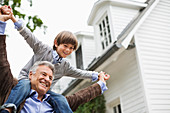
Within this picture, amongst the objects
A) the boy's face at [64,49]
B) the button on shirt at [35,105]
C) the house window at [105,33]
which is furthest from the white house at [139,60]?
the button on shirt at [35,105]

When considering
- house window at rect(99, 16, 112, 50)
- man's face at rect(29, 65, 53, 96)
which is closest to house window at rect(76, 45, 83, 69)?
house window at rect(99, 16, 112, 50)

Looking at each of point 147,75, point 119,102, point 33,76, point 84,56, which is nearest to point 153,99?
point 147,75

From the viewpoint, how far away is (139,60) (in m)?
6.08

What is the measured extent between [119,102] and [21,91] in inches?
233

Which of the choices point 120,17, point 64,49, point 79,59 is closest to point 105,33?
point 120,17

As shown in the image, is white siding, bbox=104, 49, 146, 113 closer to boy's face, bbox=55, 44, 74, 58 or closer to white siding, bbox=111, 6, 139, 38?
white siding, bbox=111, 6, 139, 38

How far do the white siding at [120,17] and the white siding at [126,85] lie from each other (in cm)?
128

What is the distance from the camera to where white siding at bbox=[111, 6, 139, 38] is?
25.8ft

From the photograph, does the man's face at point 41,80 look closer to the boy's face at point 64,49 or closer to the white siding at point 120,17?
the boy's face at point 64,49

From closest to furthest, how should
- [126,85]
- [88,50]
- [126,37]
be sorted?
1. [126,37]
2. [126,85]
3. [88,50]

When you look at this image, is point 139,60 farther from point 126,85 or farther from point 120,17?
point 120,17

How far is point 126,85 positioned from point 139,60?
99 cm

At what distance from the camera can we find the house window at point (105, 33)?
321 inches

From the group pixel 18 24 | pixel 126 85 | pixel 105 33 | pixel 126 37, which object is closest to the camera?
pixel 18 24
